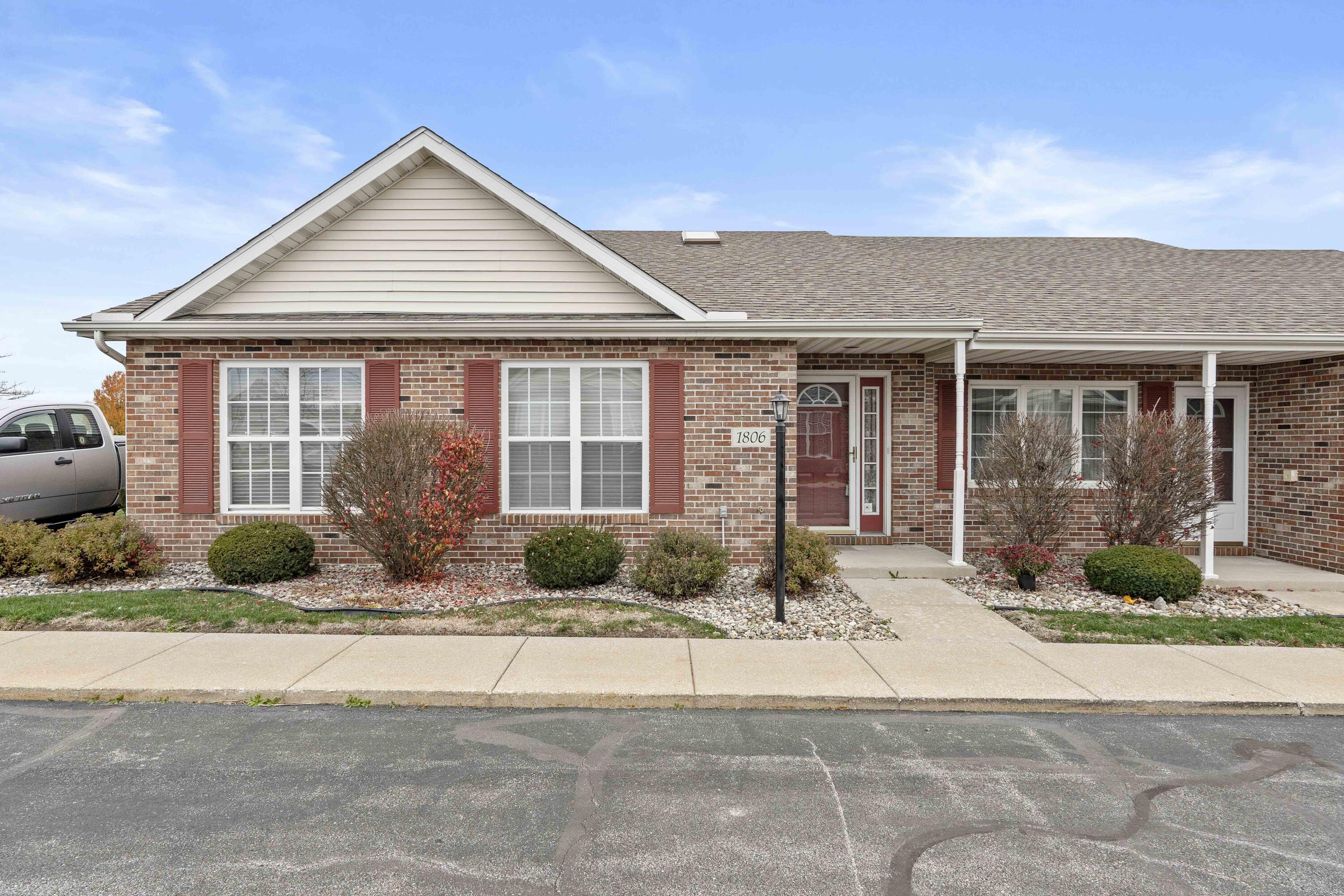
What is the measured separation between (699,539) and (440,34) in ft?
33.7

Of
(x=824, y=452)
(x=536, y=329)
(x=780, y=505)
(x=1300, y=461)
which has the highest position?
(x=536, y=329)

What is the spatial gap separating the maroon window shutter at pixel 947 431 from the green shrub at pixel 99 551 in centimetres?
1029

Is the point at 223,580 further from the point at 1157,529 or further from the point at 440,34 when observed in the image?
the point at 1157,529

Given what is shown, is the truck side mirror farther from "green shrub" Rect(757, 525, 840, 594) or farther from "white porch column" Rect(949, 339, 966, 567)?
"white porch column" Rect(949, 339, 966, 567)

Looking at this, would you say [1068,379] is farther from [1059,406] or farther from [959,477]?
[959,477]

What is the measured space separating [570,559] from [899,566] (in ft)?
13.6

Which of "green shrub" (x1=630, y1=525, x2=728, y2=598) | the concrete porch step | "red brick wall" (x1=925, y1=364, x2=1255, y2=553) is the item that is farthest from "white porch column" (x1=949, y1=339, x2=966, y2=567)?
"green shrub" (x1=630, y1=525, x2=728, y2=598)

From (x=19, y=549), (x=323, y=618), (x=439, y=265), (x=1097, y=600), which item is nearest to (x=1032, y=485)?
(x=1097, y=600)

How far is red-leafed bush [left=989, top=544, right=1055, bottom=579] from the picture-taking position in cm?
793

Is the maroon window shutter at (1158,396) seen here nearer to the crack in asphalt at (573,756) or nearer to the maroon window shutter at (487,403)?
→ the maroon window shutter at (487,403)

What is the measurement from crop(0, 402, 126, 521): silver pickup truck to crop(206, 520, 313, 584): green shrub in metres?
3.53

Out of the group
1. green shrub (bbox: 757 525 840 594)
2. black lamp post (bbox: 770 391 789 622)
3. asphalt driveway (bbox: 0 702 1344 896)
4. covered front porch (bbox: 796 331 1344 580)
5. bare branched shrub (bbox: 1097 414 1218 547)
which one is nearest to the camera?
asphalt driveway (bbox: 0 702 1344 896)

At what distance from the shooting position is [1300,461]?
9539 millimetres

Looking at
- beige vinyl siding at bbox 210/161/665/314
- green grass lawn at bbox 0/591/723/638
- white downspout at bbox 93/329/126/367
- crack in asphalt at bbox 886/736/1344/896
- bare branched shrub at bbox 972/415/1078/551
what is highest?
beige vinyl siding at bbox 210/161/665/314
